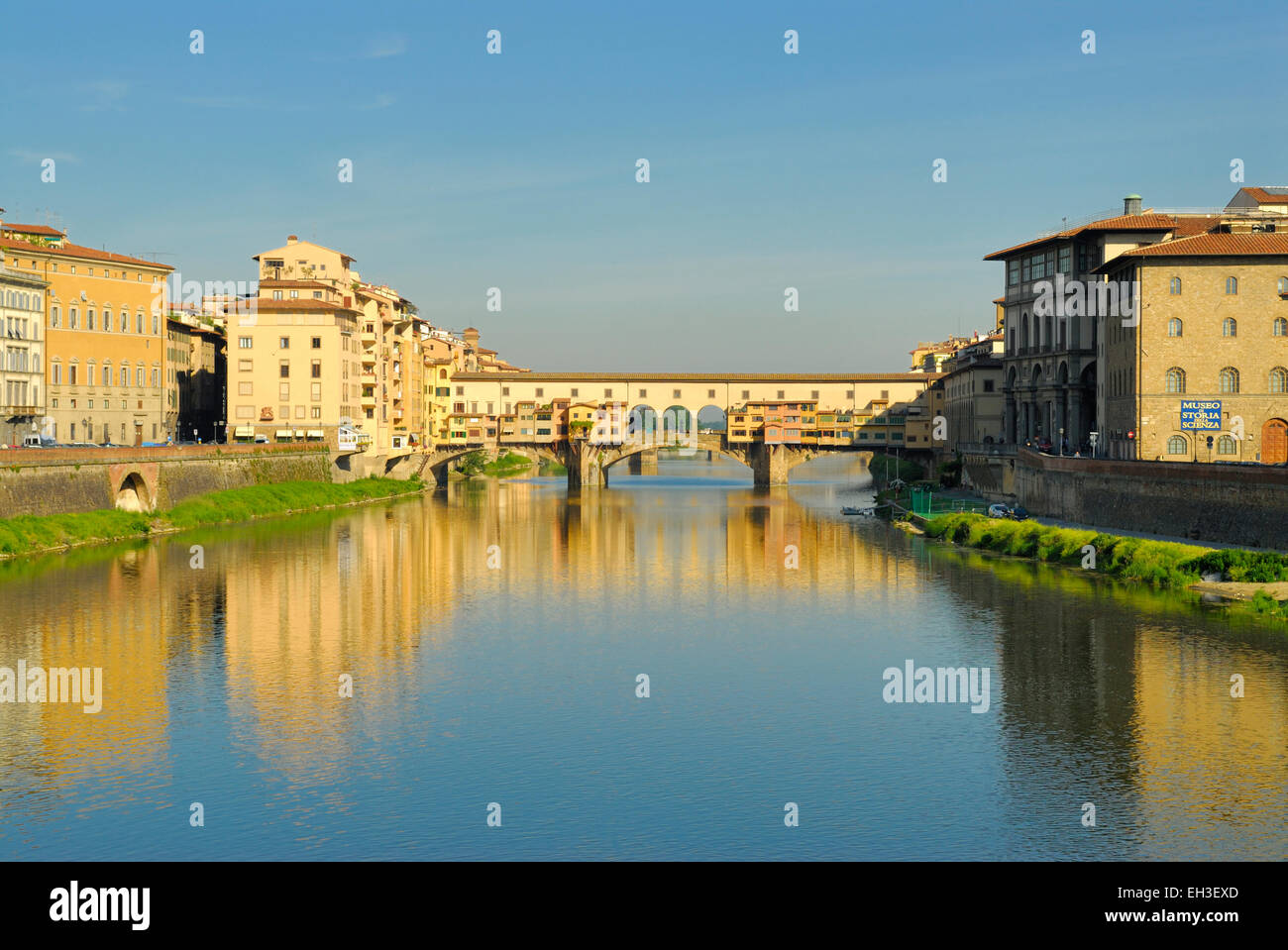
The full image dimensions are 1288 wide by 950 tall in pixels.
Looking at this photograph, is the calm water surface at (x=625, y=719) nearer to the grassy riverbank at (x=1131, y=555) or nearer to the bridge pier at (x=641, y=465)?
the grassy riverbank at (x=1131, y=555)

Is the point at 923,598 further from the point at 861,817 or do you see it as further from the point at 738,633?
the point at 861,817

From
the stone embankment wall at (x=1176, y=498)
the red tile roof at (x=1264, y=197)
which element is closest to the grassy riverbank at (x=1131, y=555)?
the stone embankment wall at (x=1176, y=498)

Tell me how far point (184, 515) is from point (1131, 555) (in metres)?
44.7

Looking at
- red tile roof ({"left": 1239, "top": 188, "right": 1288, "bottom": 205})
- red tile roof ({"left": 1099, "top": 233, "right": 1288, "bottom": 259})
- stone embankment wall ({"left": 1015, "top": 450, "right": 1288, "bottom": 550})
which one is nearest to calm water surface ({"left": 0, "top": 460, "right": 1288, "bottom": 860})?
stone embankment wall ({"left": 1015, "top": 450, "right": 1288, "bottom": 550})

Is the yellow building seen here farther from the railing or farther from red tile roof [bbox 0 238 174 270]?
the railing

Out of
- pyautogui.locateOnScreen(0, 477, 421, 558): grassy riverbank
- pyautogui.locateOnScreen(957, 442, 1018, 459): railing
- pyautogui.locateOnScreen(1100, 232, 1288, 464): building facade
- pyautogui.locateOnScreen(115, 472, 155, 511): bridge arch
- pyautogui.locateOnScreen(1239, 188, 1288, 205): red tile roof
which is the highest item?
pyautogui.locateOnScreen(1239, 188, 1288, 205): red tile roof

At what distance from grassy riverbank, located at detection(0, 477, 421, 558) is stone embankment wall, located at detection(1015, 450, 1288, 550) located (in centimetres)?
4246

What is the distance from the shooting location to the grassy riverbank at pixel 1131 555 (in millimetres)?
44125

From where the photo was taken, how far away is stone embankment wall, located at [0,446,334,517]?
2304 inches

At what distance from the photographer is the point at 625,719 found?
3011 cm

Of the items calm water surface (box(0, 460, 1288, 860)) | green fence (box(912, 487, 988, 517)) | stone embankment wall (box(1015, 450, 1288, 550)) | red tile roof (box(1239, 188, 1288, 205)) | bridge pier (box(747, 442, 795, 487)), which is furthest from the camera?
bridge pier (box(747, 442, 795, 487))

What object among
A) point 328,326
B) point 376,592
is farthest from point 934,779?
point 328,326
